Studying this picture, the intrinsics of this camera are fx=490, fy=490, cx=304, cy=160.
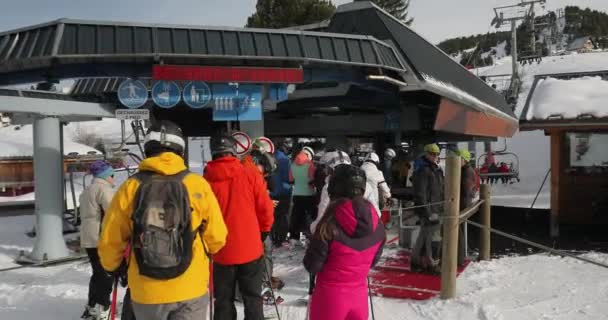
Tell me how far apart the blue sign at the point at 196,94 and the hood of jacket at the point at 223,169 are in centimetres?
258

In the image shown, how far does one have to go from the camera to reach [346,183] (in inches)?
127

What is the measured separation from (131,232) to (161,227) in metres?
0.23

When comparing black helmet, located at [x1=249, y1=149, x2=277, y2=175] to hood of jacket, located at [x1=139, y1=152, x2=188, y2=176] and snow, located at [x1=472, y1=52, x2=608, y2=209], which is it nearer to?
hood of jacket, located at [x1=139, y1=152, x2=188, y2=176]

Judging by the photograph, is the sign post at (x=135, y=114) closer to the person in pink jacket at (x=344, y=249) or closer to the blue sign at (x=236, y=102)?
the blue sign at (x=236, y=102)

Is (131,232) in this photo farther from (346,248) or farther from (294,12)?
(294,12)

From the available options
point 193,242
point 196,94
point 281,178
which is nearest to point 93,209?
point 196,94

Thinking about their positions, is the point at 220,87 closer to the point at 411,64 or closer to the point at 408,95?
the point at 411,64

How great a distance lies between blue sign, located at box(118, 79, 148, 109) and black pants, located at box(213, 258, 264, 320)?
10.7 feet

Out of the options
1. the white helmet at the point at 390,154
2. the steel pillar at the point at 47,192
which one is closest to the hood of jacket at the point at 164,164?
the steel pillar at the point at 47,192

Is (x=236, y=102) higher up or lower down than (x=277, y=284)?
higher up

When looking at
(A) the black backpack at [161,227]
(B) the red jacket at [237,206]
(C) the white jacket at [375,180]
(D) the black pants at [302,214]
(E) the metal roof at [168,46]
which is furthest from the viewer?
(D) the black pants at [302,214]

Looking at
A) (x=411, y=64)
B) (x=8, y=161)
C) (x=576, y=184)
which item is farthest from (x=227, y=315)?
(x=8, y=161)

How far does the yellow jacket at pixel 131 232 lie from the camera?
267 cm

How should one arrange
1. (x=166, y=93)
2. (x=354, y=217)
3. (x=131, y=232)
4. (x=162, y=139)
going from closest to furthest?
(x=131, y=232) < (x=162, y=139) < (x=354, y=217) < (x=166, y=93)
